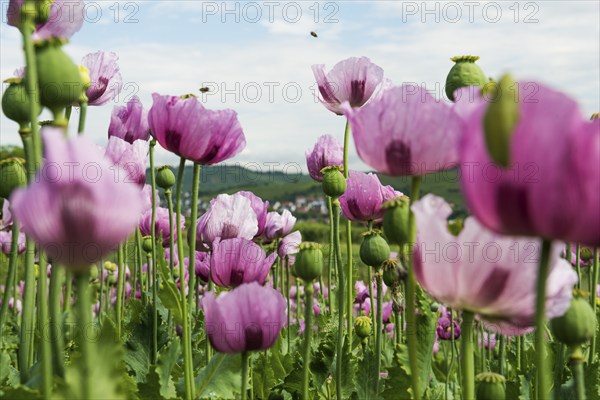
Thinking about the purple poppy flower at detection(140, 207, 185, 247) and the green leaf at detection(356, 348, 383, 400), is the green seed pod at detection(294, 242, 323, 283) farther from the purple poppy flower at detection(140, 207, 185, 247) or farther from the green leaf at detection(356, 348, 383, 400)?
the purple poppy flower at detection(140, 207, 185, 247)

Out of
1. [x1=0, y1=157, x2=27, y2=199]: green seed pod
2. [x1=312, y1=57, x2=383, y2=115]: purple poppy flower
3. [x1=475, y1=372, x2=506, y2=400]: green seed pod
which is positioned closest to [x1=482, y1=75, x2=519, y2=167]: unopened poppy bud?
[x1=475, y1=372, x2=506, y2=400]: green seed pod

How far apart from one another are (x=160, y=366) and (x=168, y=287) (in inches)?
10.0

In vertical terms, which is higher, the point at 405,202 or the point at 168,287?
the point at 405,202

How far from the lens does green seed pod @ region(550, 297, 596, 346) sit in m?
1.18

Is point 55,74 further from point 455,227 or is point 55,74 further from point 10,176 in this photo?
point 455,227

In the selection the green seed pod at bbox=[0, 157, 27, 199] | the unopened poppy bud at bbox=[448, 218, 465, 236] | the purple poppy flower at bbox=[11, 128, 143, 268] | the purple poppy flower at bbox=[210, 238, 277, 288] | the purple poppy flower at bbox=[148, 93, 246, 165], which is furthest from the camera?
the purple poppy flower at bbox=[210, 238, 277, 288]

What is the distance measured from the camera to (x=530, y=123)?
2.12ft

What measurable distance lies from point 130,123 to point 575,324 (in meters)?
1.71

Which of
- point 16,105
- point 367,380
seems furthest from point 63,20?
point 367,380

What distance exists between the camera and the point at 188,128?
5.18 ft

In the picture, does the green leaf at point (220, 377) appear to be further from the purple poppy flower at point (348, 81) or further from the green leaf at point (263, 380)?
the purple poppy flower at point (348, 81)

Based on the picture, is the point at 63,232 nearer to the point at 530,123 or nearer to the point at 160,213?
the point at 530,123

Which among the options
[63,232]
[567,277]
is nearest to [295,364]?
[567,277]

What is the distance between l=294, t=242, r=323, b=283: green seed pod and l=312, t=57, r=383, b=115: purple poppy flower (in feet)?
2.33
